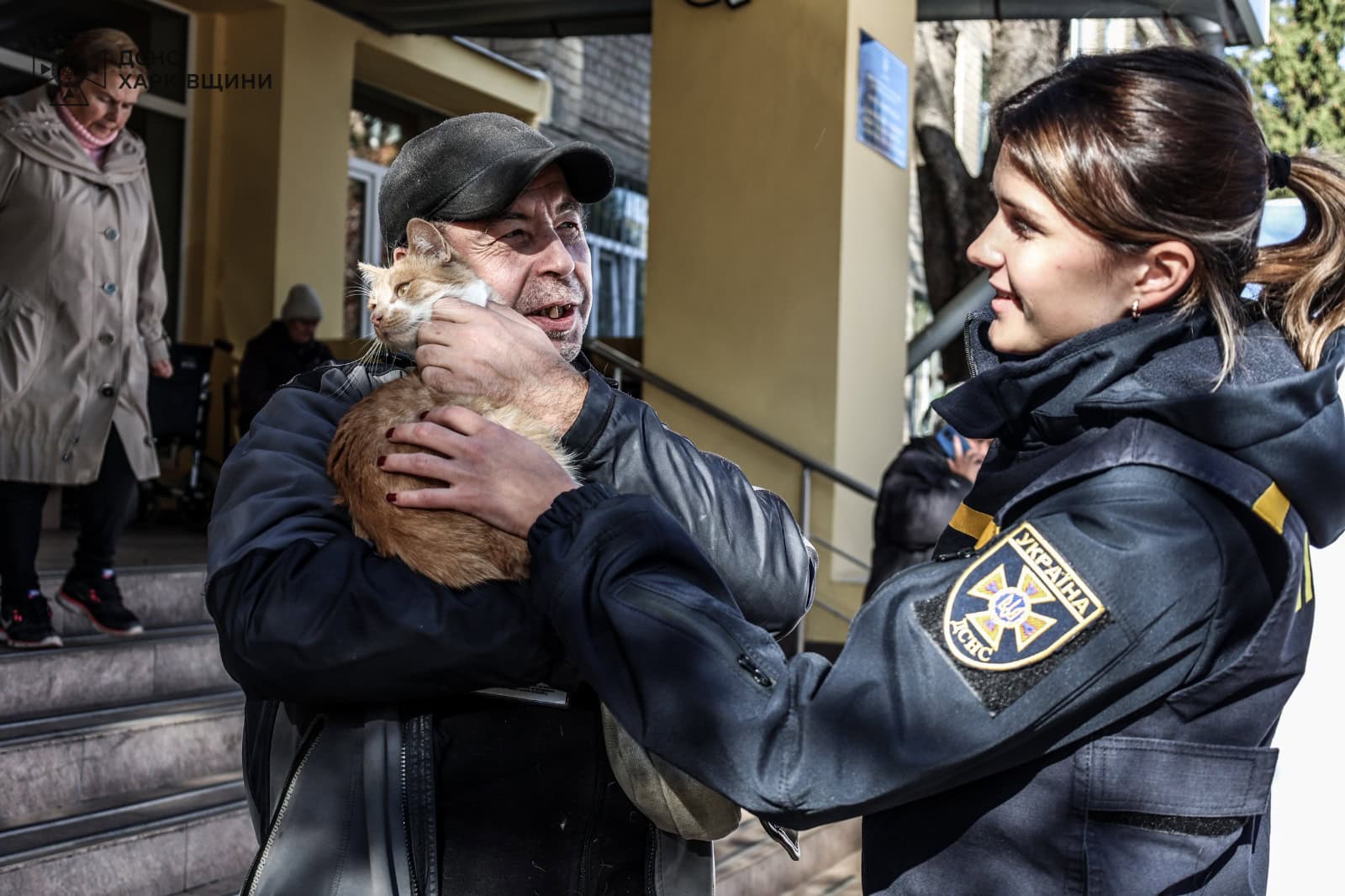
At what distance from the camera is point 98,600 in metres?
A: 4.68

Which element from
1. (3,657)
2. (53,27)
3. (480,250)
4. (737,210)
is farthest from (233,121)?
(480,250)

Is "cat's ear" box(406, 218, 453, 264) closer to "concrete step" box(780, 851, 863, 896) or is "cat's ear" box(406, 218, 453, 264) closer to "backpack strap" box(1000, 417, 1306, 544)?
"backpack strap" box(1000, 417, 1306, 544)

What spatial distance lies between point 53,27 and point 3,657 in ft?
21.2

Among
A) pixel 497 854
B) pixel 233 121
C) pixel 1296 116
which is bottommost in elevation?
pixel 497 854

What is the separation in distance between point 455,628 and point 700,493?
1.22ft

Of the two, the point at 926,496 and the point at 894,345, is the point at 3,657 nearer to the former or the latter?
the point at 926,496

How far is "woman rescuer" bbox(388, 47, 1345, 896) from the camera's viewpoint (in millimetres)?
1169

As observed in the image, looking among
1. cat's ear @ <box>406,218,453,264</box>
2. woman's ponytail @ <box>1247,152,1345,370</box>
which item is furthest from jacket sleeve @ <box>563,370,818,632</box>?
woman's ponytail @ <box>1247,152,1345,370</box>

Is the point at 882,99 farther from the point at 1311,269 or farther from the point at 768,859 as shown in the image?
the point at 1311,269

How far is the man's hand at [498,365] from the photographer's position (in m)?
1.56

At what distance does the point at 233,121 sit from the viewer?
9922mm

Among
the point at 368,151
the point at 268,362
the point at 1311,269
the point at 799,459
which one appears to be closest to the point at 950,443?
the point at 799,459

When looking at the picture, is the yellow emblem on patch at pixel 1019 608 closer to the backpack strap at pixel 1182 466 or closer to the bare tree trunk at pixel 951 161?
the backpack strap at pixel 1182 466

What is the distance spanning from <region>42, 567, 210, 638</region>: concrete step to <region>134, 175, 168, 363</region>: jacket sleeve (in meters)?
0.94
